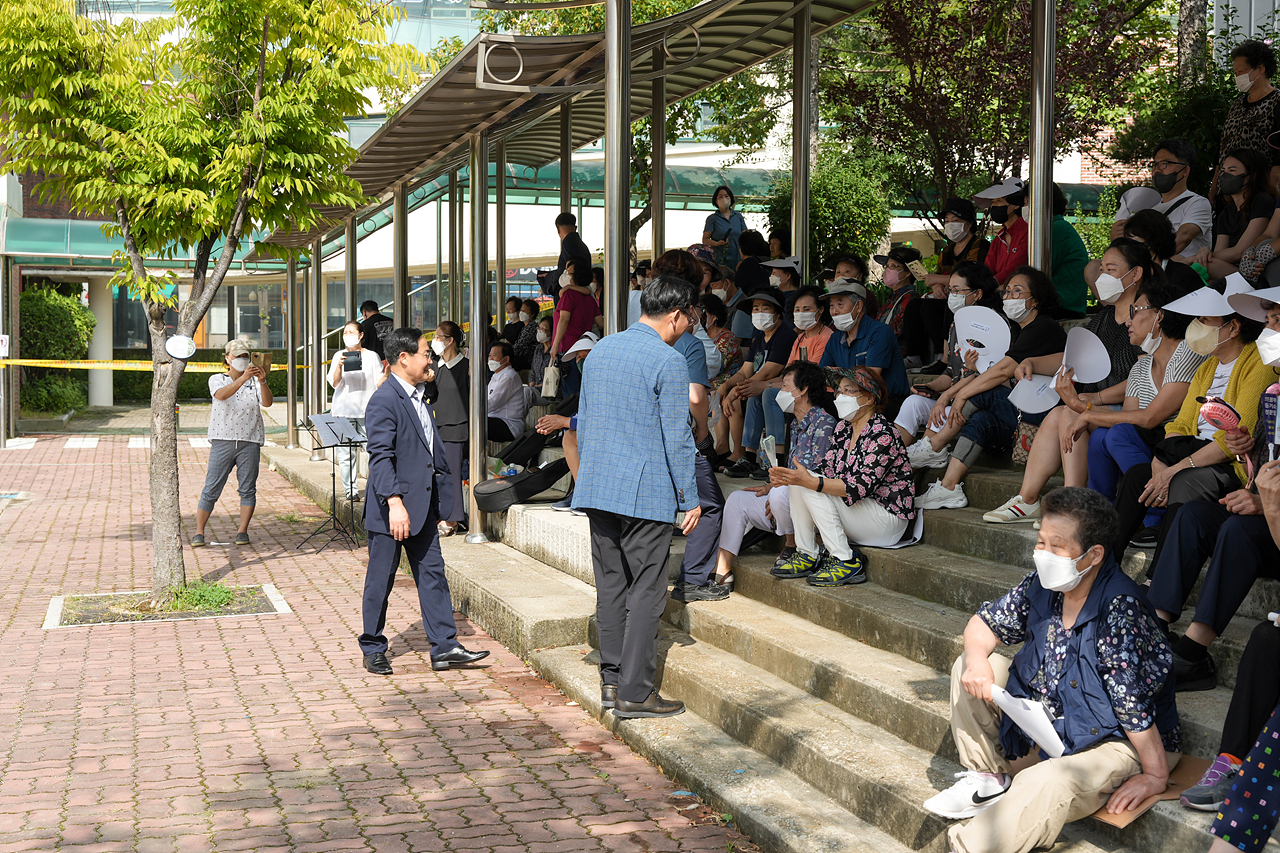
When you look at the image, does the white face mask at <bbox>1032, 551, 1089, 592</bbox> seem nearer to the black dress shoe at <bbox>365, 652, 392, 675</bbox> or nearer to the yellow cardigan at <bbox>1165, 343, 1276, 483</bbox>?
the yellow cardigan at <bbox>1165, 343, 1276, 483</bbox>

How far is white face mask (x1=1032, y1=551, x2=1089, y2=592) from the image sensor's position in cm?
383

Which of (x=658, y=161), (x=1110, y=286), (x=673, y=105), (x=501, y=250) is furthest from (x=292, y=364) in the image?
(x=1110, y=286)

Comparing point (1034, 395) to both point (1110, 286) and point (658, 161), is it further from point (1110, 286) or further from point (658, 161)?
point (658, 161)

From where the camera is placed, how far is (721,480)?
339 inches

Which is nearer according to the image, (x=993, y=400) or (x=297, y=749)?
(x=297, y=749)

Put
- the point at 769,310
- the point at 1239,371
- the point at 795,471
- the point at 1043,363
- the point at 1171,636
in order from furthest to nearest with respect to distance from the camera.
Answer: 1. the point at 769,310
2. the point at 1043,363
3. the point at 795,471
4. the point at 1239,371
5. the point at 1171,636

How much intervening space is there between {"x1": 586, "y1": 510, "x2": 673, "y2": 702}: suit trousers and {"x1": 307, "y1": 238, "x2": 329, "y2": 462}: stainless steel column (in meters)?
13.6

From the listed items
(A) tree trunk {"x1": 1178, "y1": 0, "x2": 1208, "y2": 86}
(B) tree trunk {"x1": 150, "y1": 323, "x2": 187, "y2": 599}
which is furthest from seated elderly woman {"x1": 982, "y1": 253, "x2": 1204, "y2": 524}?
(A) tree trunk {"x1": 1178, "y1": 0, "x2": 1208, "y2": 86}

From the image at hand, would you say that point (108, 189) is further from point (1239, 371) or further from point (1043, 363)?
point (1239, 371)

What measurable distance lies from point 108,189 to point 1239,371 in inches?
293

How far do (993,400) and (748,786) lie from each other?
10.5ft

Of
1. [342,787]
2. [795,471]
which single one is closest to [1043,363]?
[795,471]

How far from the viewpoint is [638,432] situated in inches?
217

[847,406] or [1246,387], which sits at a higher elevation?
[1246,387]
